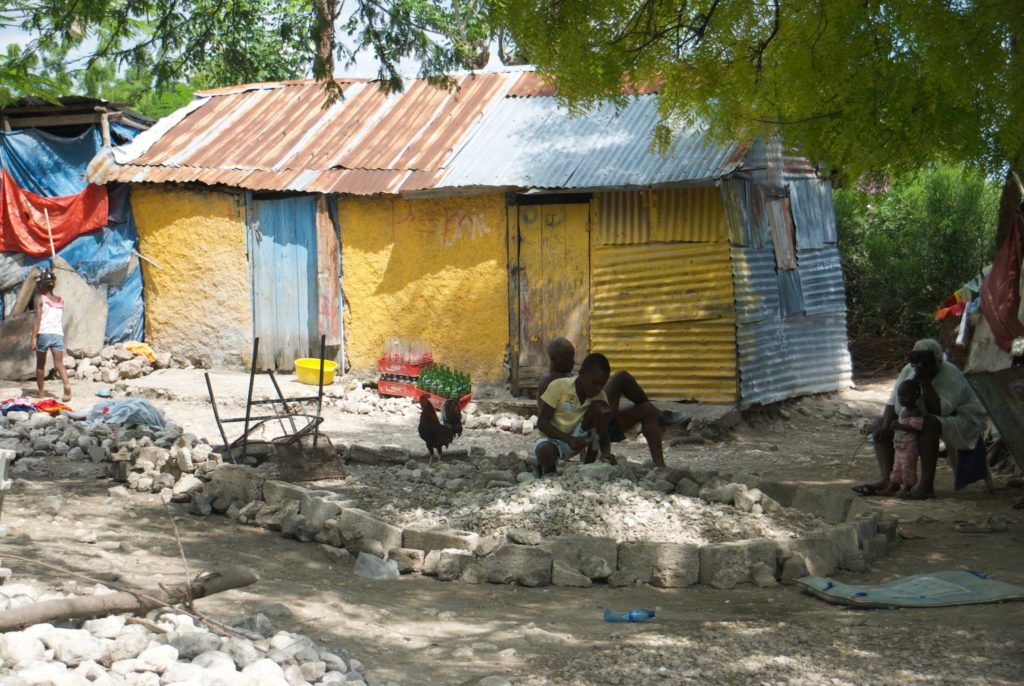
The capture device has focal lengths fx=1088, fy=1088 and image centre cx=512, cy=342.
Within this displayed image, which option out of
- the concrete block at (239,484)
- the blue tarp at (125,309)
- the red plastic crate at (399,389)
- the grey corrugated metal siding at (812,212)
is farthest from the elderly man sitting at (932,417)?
the blue tarp at (125,309)

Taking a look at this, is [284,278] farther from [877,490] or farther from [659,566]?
[659,566]

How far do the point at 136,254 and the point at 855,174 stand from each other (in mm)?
10348

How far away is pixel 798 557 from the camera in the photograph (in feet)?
19.0

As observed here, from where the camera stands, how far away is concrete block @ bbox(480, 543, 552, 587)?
5.77 m

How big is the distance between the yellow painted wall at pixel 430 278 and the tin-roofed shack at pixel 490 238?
25mm

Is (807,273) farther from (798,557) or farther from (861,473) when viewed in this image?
(798,557)

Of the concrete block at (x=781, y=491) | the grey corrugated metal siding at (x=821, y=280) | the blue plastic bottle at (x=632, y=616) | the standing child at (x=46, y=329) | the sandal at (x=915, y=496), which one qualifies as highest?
the grey corrugated metal siding at (x=821, y=280)

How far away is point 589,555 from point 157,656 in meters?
2.68

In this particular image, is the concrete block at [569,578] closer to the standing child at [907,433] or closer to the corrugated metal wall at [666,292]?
the standing child at [907,433]

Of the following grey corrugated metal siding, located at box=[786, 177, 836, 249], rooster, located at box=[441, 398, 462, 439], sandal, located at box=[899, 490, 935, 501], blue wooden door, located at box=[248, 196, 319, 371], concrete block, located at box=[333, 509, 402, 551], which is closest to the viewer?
concrete block, located at box=[333, 509, 402, 551]

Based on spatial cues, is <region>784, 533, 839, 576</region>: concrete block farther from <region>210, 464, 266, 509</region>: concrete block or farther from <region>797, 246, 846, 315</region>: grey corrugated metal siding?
<region>797, 246, 846, 315</region>: grey corrugated metal siding

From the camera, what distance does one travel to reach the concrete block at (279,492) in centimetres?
686

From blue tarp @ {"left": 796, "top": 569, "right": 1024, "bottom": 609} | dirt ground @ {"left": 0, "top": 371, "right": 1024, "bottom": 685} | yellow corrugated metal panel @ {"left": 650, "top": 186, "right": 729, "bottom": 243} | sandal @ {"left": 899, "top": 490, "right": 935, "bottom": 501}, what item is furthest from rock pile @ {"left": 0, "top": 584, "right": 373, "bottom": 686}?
yellow corrugated metal panel @ {"left": 650, "top": 186, "right": 729, "bottom": 243}

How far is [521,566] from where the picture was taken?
227 inches
